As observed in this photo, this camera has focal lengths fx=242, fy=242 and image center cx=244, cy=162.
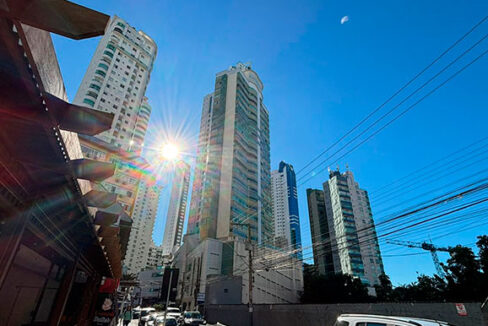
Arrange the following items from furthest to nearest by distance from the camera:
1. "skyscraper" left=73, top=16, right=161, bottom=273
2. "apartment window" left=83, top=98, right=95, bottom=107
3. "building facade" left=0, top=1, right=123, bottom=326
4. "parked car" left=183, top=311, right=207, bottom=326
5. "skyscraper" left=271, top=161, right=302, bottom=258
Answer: "skyscraper" left=271, top=161, right=302, bottom=258 → "apartment window" left=83, top=98, right=95, bottom=107 → "skyscraper" left=73, top=16, right=161, bottom=273 → "parked car" left=183, top=311, right=207, bottom=326 → "building facade" left=0, top=1, right=123, bottom=326

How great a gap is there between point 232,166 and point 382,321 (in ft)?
202

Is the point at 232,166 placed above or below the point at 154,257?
above

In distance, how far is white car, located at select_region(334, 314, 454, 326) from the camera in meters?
4.25

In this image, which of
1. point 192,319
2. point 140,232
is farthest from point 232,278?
point 140,232

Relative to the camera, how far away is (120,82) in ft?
215

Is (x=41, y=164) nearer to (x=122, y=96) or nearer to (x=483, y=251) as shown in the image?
(x=483, y=251)

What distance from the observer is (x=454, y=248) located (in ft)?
103

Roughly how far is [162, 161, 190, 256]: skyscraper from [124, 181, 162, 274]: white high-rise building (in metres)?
31.6

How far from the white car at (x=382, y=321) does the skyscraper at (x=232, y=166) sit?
2098 inches

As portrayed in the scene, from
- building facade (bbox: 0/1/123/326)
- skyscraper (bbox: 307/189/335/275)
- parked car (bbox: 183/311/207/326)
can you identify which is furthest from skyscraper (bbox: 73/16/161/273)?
skyscraper (bbox: 307/189/335/275)

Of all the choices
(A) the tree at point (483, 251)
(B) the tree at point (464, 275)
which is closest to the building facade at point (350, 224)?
(B) the tree at point (464, 275)

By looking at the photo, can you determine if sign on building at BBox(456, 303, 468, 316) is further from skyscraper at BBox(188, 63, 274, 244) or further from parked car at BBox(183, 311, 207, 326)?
skyscraper at BBox(188, 63, 274, 244)

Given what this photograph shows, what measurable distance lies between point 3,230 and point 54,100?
8.66 feet

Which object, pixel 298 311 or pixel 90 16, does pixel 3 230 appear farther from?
pixel 298 311
